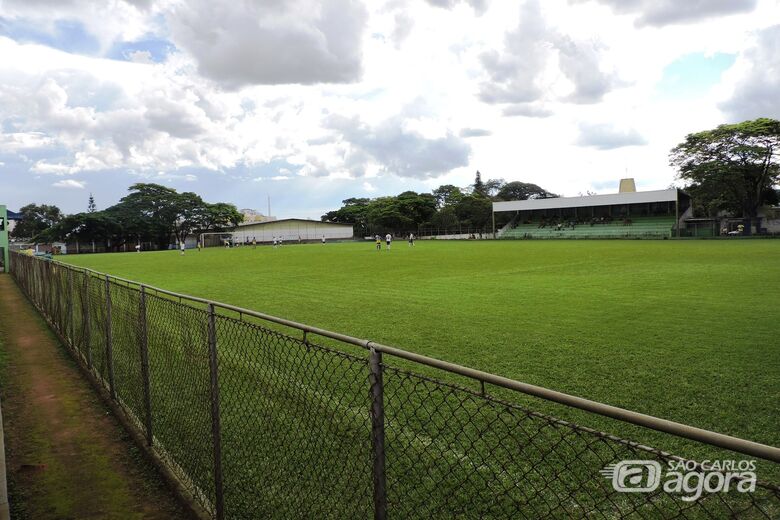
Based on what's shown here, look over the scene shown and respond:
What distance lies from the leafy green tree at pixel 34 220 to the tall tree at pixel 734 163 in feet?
306

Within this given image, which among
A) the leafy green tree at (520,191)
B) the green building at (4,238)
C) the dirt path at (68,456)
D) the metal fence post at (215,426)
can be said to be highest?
the leafy green tree at (520,191)

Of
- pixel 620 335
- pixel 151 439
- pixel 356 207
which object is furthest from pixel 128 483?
pixel 356 207

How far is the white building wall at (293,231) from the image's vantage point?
254 feet

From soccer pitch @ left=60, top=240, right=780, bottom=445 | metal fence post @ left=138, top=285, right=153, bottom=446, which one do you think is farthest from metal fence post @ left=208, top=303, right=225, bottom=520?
soccer pitch @ left=60, top=240, right=780, bottom=445

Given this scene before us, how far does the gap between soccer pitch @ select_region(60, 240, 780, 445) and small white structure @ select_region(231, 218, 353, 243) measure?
200 feet

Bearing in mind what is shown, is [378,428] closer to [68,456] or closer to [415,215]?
[68,456]

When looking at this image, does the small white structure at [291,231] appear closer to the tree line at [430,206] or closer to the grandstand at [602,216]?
the tree line at [430,206]

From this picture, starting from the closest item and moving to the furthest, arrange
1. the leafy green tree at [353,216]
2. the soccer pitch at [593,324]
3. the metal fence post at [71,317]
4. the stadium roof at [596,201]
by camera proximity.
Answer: the soccer pitch at [593,324], the metal fence post at [71,317], the stadium roof at [596,201], the leafy green tree at [353,216]

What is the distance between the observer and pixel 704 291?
40.5 ft

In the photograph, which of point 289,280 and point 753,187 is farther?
point 753,187

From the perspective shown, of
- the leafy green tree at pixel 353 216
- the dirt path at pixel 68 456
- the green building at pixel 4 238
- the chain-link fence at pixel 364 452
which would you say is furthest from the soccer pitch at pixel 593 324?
the leafy green tree at pixel 353 216

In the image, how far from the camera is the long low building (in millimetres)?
77500

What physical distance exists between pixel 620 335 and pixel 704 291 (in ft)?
20.0

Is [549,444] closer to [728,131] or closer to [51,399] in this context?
[51,399]
